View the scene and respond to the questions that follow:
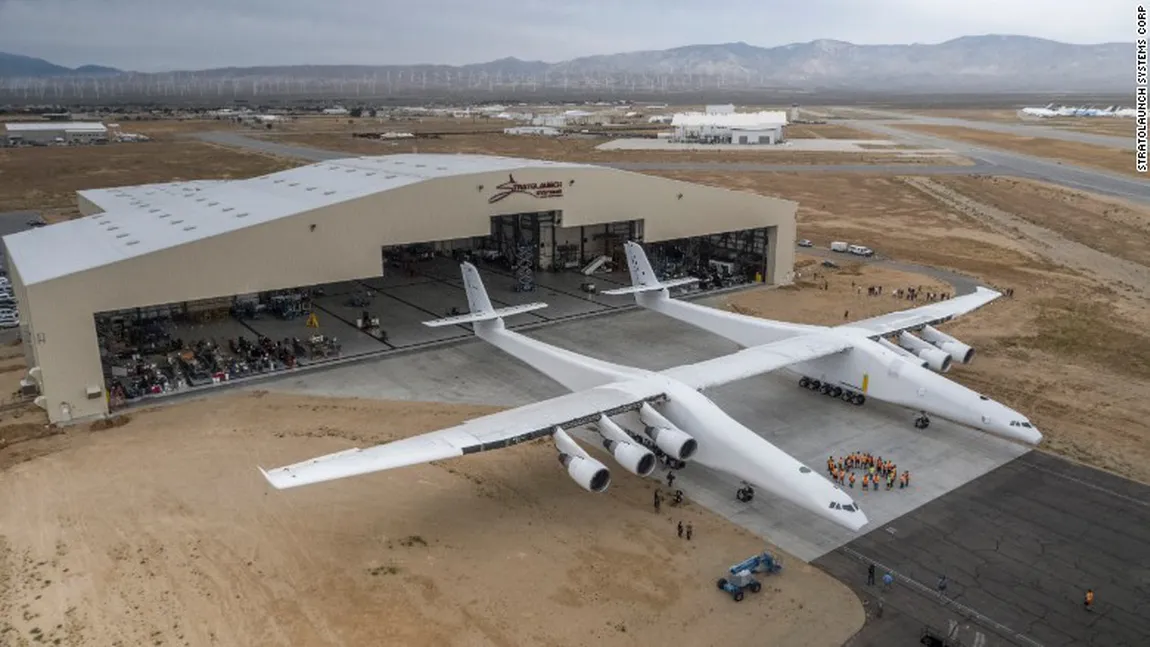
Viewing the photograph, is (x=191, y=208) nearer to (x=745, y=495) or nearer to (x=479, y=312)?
(x=479, y=312)

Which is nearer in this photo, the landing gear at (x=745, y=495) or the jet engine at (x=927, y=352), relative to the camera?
the landing gear at (x=745, y=495)

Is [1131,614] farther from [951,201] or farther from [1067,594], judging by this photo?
[951,201]

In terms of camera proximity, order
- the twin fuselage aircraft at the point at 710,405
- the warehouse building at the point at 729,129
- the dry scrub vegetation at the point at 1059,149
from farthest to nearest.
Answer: the warehouse building at the point at 729,129, the dry scrub vegetation at the point at 1059,149, the twin fuselage aircraft at the point at 710,405

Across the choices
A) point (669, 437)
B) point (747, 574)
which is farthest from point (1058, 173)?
point (747, 574)

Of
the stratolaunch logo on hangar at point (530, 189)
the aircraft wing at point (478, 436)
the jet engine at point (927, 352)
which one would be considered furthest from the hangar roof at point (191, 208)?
the jet engine at point (927, 352)

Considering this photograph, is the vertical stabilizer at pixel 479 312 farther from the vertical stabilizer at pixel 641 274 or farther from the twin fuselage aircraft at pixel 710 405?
the vertical stabilizer at pixel 641 274

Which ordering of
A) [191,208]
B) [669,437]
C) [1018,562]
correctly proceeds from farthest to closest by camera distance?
[191,208] → [669,437] → [1018,562]

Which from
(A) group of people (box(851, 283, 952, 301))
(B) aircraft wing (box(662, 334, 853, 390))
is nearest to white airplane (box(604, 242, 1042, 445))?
(B) aircraft wing (box(662, 334, 853, 390))
